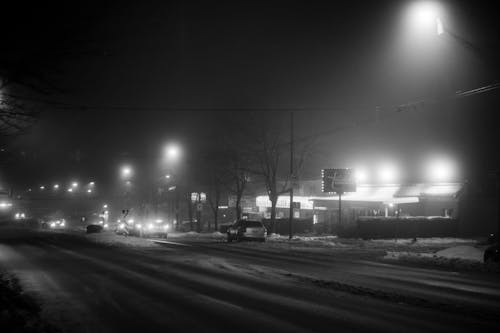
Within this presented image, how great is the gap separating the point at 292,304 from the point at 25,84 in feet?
22.4

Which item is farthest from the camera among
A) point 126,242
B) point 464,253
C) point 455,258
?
point 126,242

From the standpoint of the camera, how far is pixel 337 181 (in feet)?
139

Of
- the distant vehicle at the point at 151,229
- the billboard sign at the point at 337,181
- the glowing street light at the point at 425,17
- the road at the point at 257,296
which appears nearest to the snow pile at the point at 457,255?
the road at the point at 257,296

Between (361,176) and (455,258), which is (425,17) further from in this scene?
(361,176)

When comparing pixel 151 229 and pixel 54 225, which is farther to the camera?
pixel 54 225

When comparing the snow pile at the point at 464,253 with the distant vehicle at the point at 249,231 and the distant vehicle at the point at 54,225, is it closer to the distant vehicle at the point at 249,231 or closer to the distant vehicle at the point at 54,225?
the distant vehicle at the point at 249,231

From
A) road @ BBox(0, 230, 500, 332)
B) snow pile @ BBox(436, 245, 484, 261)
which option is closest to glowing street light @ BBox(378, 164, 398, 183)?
snow pile @ BBox(436, 245, 484, 261)

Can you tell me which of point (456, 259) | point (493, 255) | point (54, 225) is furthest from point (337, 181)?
point (54, 225)

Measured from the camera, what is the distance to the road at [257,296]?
31.0ft

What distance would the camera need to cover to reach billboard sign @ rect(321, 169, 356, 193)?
139 feet

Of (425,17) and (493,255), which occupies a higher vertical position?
(425,17)

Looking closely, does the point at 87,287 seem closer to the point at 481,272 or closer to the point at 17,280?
the point at 17,280

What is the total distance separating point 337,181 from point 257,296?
30.7 meters

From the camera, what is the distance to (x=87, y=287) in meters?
14.1
